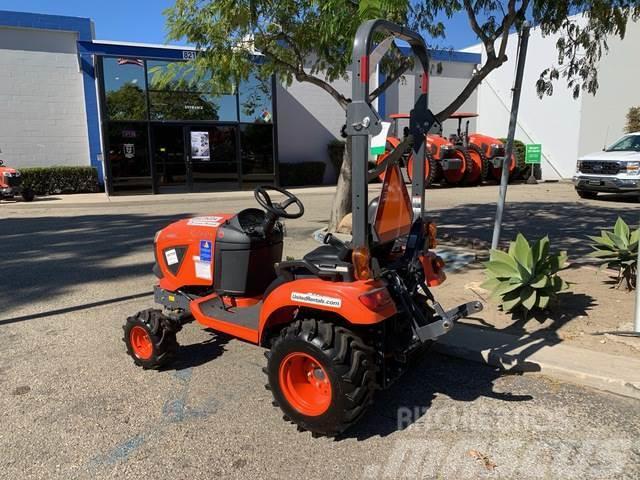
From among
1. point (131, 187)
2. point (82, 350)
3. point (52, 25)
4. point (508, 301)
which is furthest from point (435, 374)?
point (52, 25)

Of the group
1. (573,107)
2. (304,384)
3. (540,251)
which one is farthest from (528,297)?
(573,107)

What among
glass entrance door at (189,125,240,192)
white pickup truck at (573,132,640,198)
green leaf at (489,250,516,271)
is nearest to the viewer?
green leaf at (489,250,516,271)

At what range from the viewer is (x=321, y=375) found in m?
3.13

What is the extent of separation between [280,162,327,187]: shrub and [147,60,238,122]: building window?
303 cm

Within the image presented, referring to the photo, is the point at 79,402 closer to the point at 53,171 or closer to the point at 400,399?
the point at 400,399

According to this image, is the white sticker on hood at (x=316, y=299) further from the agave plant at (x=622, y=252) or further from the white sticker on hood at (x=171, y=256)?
the agave plant at (x=622, y=252)

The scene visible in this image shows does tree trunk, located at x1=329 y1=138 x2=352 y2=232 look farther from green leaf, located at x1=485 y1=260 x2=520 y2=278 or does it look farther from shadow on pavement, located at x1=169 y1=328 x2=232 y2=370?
shadow on pavement, located at x1=169 y1=328 x2=232 y2=370

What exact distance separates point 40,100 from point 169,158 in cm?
475

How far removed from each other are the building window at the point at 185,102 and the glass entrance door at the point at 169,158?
48 cm

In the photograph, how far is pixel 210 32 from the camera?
7016 mm

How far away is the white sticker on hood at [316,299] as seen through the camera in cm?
282

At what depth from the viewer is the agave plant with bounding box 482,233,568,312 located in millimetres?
4371

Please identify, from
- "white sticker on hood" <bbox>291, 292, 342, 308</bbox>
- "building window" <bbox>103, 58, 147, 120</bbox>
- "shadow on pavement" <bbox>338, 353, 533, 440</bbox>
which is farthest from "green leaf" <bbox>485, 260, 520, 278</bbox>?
"building window" <bbox>103, 58, 147, 120</bbox>

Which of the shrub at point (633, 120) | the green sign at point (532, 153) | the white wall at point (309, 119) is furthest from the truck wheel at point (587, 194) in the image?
the shrub at point (633, 120)
